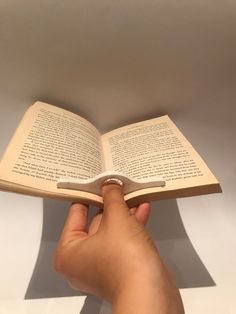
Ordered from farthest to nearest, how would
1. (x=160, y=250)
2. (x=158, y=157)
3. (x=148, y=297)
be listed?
1. (x=160, y=250)
2. (x=158, y=157)
3. (x=148, y=297)

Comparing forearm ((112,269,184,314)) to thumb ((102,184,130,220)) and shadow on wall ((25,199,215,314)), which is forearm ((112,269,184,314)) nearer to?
thumb ((102,184,130,220))

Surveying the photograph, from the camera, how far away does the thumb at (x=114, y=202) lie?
0.43 metres

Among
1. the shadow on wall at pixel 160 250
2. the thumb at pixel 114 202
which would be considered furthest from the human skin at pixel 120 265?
the shadow on wall at pixel 160 250

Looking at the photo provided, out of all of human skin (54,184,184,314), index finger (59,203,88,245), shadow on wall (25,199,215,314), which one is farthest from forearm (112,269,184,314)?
shadow on wall (25,199,215,314)

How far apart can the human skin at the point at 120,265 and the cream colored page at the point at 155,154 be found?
0.08 m

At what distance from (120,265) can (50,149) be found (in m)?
0.22

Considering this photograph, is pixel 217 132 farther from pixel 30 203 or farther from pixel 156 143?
pixel 30 203

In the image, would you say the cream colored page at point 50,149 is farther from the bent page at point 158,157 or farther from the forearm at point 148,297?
the forearm at point 148,297

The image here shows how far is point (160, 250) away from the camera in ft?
2.19

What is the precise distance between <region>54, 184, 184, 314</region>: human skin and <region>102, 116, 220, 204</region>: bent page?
79 mm

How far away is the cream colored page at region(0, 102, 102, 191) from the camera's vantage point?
48 centimetres

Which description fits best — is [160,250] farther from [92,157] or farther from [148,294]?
[148,294]

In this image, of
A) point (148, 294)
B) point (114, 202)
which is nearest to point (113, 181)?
point (114, 202)

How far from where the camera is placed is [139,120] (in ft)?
2.22
